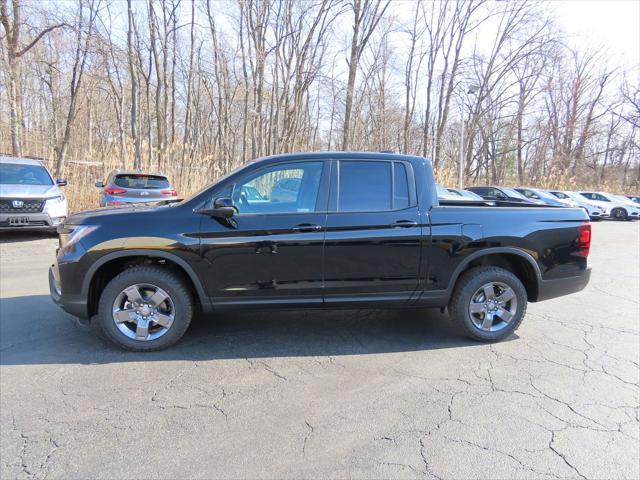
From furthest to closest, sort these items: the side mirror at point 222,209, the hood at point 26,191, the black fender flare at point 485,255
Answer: the hood at point 26,191
the black fender flare at point 485,255
the side mirror at point 222,209

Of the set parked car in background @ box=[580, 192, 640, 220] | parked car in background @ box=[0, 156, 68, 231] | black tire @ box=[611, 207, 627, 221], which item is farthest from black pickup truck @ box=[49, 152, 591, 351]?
black tire @ box=[611, 207, 627, 221]

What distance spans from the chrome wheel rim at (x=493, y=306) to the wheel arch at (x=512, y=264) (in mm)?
257

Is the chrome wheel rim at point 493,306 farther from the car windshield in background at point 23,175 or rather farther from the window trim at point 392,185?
the car windshield in background at point 23,175

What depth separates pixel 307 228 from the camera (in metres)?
3.59

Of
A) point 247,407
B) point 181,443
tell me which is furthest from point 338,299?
point 181,443

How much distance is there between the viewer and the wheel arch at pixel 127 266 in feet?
11.5

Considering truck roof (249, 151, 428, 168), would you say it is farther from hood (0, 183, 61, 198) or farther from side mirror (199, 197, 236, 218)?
hood (0, 183, 61, 198)

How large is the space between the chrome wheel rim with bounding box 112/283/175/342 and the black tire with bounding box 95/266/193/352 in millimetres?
30

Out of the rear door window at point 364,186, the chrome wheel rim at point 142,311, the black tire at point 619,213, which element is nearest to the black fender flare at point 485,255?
the rear door window at point 364,186

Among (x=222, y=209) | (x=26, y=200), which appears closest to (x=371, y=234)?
(x=222, y=209)

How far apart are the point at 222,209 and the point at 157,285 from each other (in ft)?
3.06

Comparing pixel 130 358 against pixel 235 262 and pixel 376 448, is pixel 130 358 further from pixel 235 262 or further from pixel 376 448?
pixel 376 448

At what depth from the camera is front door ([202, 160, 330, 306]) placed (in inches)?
139

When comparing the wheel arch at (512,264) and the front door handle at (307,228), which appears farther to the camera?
the wheel arch at (512,264)
